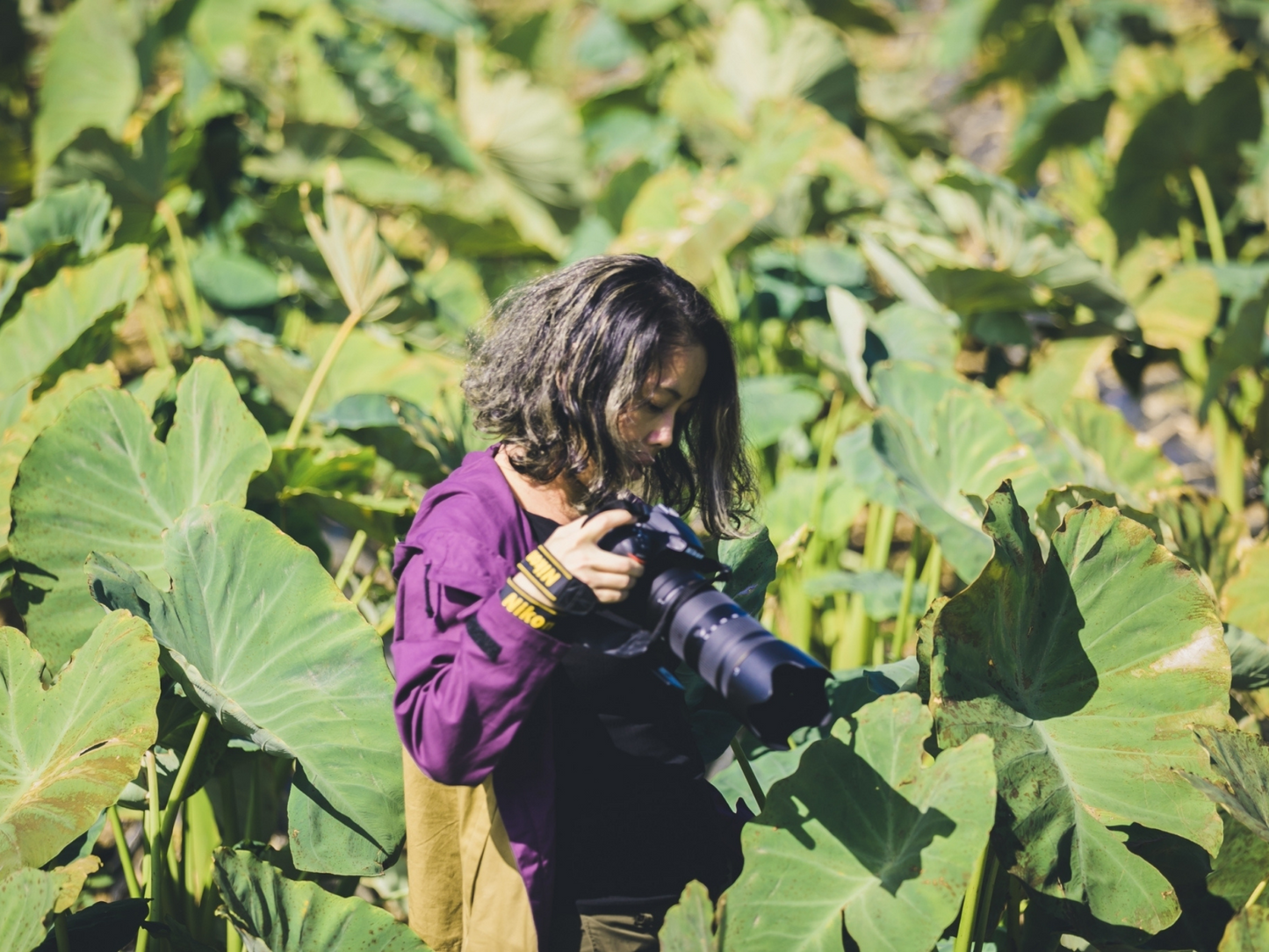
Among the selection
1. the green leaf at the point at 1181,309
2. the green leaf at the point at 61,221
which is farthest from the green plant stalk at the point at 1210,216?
the green leaf at the point at 61,221

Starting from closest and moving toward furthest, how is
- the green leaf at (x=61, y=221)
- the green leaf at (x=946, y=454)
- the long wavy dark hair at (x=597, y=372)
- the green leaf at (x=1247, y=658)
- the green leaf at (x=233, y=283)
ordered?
the long wavy dark hair at (x=597, y=372), the green leaf at (x=1247, y=658), the green leaf at (x=946, y=454), the green leaf at (x=61, y=221), the green leaf at (x=233, y=283)

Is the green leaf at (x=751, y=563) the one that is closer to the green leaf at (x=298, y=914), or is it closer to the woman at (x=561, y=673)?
the woman at (x=561, y=673)

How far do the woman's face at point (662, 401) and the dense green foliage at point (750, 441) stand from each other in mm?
321

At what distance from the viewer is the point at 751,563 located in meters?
1.24

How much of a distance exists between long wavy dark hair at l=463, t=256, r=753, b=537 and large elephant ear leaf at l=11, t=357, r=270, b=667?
47 centimetres

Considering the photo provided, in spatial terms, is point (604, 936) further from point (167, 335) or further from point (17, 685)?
point (167, 335)

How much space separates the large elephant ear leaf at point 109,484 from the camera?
125 centimetres

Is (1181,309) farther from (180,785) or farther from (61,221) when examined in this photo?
(61,221)

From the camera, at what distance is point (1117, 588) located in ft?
3.43

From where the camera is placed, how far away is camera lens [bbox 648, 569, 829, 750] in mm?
767

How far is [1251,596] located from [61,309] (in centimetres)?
196

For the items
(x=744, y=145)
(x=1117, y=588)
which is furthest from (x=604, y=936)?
(x=744, y=145)

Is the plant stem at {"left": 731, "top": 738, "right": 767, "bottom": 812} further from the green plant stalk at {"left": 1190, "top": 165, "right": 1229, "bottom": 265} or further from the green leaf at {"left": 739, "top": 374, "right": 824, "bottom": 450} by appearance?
the green plant stalk at {"left": 1190, "top": 165, "right": 1229, "bottom": 265}

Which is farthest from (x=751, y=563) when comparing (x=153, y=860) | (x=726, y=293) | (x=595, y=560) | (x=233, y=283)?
(x=233, y=283)
